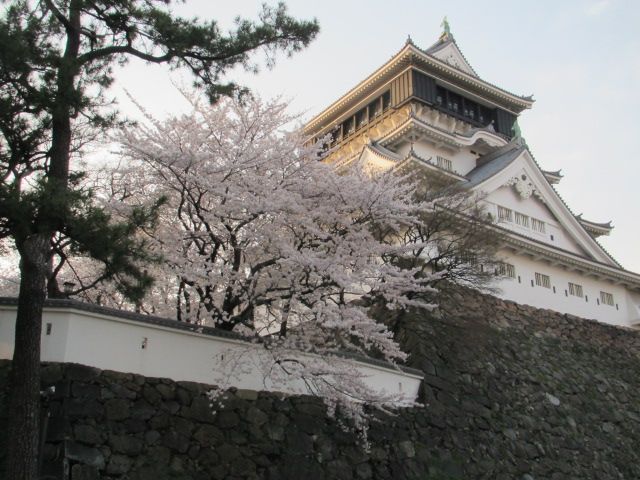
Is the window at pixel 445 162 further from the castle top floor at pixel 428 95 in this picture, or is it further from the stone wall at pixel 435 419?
the stone wall at pixel 435 419

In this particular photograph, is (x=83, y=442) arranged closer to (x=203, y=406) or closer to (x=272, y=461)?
(x=203, y=406)

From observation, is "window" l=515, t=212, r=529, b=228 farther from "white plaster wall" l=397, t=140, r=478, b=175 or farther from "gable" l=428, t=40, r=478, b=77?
"gable" l=428, t=40, r=478, b=77

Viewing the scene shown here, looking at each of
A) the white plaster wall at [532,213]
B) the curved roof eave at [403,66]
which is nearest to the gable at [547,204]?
the white plaster wall at [532,213]

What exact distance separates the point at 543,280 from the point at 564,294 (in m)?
0.93

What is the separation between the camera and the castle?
59.1 feet

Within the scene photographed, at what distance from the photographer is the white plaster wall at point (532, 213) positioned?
19.0m

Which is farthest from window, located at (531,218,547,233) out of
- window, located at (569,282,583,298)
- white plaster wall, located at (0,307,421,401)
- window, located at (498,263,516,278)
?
white plaster wall, located at (0,307,421,401)

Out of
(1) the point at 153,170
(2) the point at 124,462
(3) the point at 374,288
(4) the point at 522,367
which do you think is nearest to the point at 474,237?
(4) the point at 522,367

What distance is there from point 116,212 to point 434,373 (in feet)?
20.4

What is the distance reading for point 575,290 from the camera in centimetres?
1902

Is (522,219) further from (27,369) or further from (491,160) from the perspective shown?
A: (27,369)

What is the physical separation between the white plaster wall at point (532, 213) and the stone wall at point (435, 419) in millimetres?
2953

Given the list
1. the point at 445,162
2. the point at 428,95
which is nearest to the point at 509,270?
the point at 445,162

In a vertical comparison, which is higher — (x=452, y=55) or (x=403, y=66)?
(x=452, y=55)
